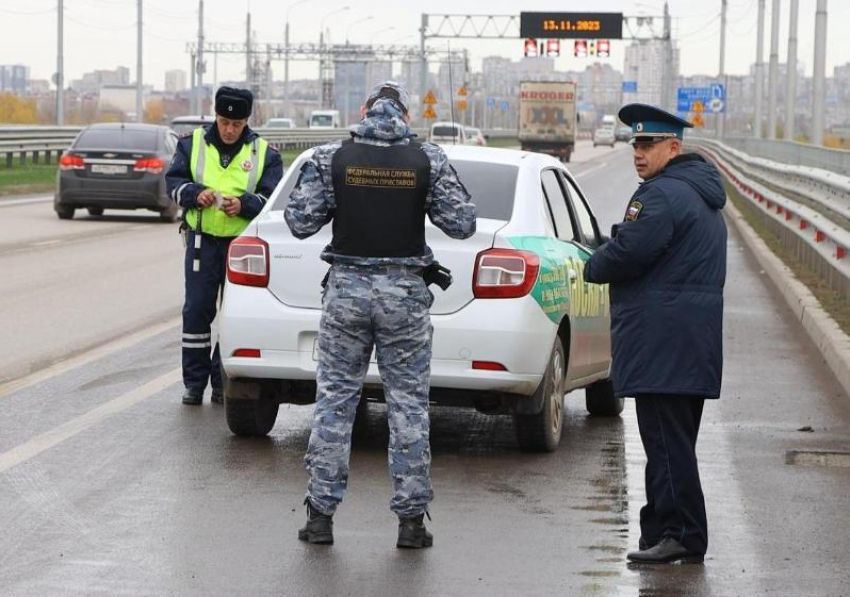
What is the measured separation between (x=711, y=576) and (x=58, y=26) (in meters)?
55.8

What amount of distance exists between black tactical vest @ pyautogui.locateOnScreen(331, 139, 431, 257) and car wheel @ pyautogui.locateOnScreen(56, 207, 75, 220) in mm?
23130

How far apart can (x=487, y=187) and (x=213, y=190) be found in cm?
175

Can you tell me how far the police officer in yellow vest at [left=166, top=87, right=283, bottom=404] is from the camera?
10.2 metres

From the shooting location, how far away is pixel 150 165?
2838 centimetres

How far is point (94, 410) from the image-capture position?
32.9 ft

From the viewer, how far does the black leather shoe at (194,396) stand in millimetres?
10383

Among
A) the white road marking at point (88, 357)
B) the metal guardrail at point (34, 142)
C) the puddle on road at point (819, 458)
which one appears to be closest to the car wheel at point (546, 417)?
the puddle on road at point (819, 458)

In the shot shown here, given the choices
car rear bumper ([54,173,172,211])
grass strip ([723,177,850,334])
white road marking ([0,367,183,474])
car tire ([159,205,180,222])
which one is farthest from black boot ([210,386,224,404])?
car tire ([159,205,180,222])

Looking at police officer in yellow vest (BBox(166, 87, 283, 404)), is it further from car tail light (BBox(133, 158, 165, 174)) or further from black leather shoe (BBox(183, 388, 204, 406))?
car tail light (BBox(133, 158, 165, 174))

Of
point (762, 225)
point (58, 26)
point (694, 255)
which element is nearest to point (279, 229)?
point (694, 255)

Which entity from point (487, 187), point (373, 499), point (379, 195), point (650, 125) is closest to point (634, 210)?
point (650, 125)

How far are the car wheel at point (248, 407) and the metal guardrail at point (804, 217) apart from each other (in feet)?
23.3

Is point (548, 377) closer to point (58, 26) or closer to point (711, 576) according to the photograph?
point (711, 576)

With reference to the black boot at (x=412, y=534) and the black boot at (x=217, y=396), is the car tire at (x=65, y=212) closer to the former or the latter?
the black boot at (x=217, y=396)
